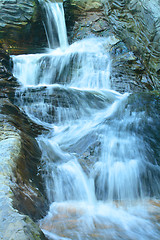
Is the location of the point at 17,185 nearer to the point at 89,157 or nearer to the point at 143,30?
the point at 89,157

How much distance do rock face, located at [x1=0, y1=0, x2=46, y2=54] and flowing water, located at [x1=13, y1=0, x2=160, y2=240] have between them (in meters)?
1.38

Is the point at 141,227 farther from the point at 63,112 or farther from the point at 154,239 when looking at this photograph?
the point at 63,112

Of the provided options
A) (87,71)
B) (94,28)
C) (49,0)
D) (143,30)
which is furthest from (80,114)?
(49,0)

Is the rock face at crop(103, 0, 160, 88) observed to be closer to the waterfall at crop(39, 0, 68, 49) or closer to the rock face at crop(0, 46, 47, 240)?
the waterfall at crop(39, 0, 68, 49)

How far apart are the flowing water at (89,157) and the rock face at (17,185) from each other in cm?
21

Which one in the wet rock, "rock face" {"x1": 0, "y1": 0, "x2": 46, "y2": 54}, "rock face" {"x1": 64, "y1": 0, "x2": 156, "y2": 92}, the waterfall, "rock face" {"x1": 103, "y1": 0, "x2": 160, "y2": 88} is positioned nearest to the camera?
"rock face" {"x1": 64, "y1": 0, "x2": 156, "y2": 92}

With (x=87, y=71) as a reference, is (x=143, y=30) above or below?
above

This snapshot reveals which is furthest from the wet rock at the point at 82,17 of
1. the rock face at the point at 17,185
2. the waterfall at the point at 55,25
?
the rock face at the point at 17,185

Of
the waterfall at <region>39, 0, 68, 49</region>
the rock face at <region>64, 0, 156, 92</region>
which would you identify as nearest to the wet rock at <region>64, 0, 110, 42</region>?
the rock face at <region>64, 0, 156, 92</region>

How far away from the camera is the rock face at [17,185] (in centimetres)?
142

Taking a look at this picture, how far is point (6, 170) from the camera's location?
7.09 ft

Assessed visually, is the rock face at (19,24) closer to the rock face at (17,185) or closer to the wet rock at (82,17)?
the wet rock at (82,17)

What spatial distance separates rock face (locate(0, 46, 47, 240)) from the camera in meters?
1.42

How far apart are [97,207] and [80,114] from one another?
114 inches
